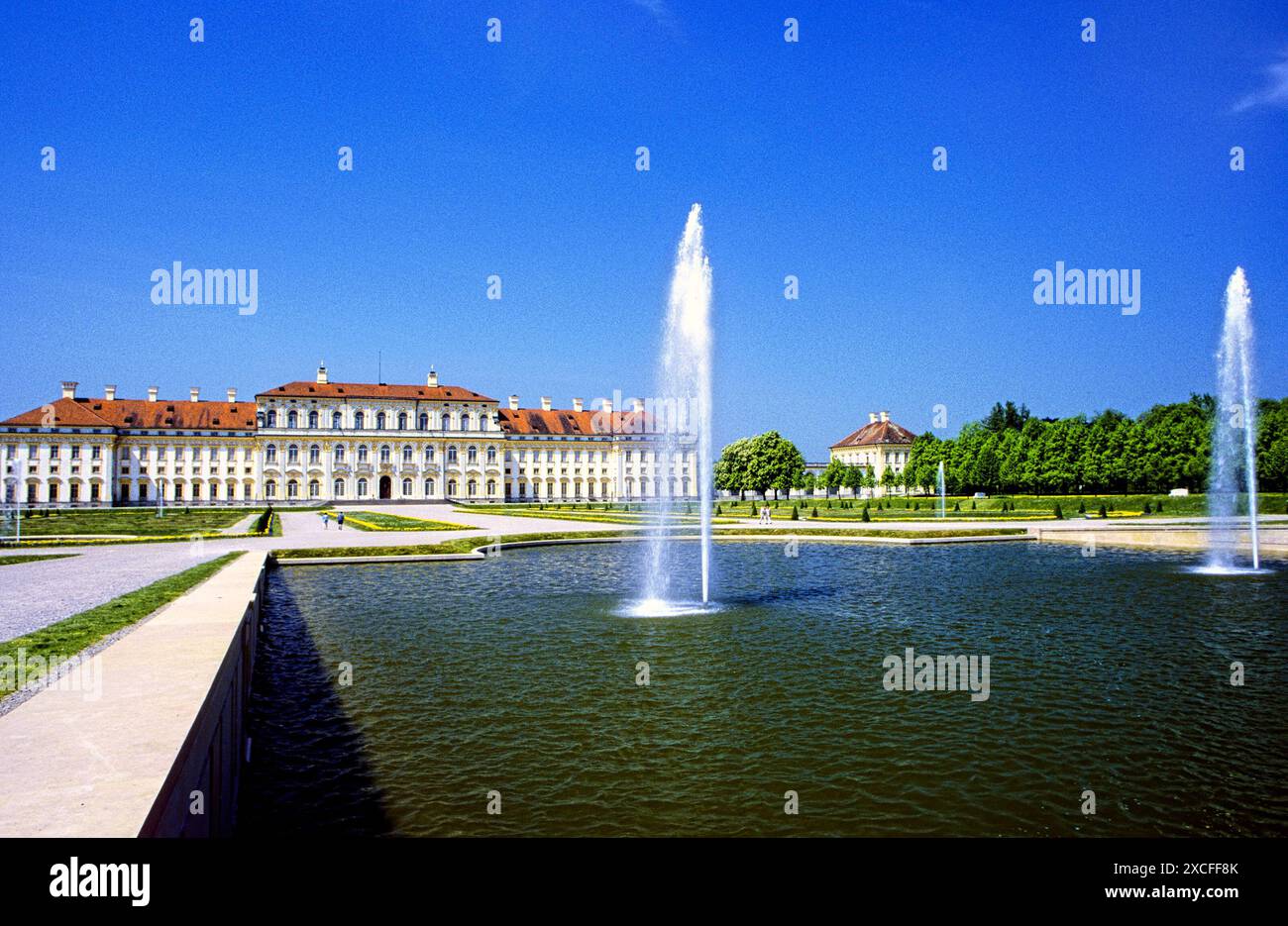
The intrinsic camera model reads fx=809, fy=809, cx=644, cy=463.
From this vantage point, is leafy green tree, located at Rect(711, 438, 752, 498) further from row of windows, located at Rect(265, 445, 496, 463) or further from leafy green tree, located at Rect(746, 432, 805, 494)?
row of windows, located at Rect(265, 445, 496, 463)

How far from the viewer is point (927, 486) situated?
90875 millimetres

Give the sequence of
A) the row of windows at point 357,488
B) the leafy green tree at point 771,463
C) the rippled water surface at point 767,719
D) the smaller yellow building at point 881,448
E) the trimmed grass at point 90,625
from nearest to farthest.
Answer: the rippled water surface at point 767,719
the trimmed grass at point 90,625
the leafy green tree at point 771,463
the row of windows at point 357,488
the smaller yellow building at point 881,448

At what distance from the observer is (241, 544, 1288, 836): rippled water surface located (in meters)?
6.96

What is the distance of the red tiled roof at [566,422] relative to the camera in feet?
343

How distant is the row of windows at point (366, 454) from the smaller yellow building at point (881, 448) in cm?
5228

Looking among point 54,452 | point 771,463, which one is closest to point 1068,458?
point 771,463

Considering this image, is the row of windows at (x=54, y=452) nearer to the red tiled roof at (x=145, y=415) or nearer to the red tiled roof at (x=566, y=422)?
the red tiled roof at (x=145, y=415)

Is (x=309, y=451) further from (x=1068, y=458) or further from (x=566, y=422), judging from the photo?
(x=1068, y=458)

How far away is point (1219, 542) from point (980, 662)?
74.2 ft

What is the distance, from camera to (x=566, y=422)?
10725 centimetres

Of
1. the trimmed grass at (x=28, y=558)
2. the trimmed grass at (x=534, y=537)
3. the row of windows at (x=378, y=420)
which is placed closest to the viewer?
the trimmed grass at (x=28, y=558)

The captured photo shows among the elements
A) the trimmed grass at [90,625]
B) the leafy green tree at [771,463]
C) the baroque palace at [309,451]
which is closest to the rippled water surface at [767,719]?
the trimmed grass at [90,625]

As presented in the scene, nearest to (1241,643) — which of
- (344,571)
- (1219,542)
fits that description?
(1219,542)
